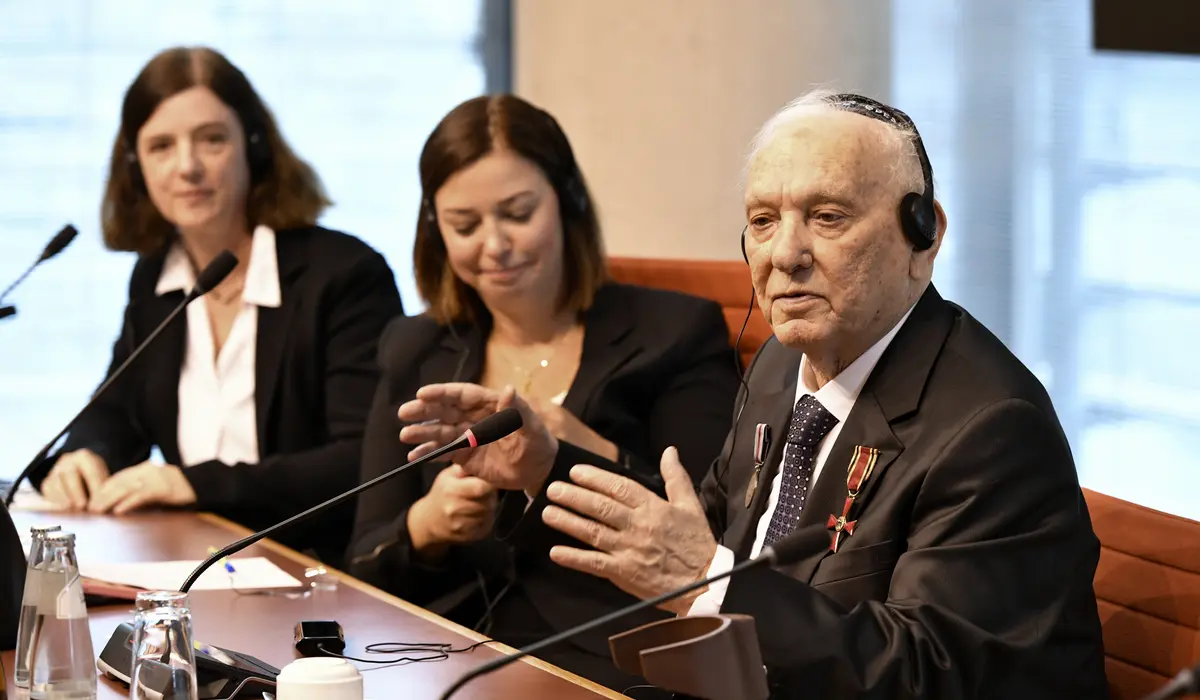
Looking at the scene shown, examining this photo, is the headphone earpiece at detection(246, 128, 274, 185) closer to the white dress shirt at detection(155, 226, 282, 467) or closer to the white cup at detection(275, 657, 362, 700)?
the white dress shirt at detection(155, 226, 282, 467)

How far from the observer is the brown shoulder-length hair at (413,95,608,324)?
101 inches

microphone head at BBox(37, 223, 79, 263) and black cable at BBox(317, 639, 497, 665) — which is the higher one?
microphone head at BBox(37, 223, 79, 263)

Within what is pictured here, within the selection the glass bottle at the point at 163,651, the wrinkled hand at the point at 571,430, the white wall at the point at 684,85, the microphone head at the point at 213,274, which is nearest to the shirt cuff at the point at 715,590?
the glass bottle at the point at 163,651

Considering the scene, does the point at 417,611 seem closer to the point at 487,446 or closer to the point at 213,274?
the point at 487,446

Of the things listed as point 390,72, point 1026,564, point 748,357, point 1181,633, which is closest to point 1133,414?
point 748,357

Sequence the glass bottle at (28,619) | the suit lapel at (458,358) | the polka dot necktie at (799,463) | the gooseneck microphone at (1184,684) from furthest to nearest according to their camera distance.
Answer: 1. the suit lapel at (458,358)
2. the polka dot necktie at (799,463)
3. the glass bottle at (28,619)
4. the gooseneck microphone at (1184,684)

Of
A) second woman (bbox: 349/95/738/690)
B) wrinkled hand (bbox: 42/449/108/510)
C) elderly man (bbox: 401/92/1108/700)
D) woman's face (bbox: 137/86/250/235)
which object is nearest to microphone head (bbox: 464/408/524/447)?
elderly man (bbox: 401/92/1108/700)

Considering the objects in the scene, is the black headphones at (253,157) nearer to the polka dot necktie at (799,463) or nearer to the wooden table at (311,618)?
the wooden table at (311,618)

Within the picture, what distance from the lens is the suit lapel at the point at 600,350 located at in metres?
2.49

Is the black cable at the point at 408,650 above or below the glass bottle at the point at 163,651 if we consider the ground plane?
below

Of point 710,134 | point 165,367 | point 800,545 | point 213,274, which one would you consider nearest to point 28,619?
point 800,545

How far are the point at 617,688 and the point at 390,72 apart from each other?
125 inches

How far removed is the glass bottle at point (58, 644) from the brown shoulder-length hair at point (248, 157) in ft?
6.30

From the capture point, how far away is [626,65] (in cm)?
384
